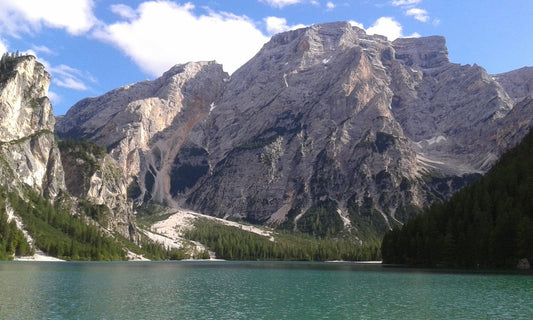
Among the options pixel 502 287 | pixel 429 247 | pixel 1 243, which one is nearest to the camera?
pixel 502 287

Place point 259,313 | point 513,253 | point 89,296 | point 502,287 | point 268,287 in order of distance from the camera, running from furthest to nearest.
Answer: point 513,253
point 268,287
point 502,287
point 89,296
point 259,313

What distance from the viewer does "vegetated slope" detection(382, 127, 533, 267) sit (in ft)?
391

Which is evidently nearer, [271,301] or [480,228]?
[271,301]

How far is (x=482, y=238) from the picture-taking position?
12494cm

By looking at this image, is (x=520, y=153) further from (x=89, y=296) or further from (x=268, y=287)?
(x=89, y=296)

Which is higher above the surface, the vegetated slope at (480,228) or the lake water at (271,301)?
the vegetated slope at (480,228)

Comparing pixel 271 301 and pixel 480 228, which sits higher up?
pixel 480 228

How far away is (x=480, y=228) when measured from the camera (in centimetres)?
12700

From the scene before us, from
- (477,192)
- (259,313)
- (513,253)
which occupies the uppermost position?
(477,192)

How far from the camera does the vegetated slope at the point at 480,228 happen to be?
11912 centimetres

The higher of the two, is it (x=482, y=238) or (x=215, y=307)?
(x=482, y=238)

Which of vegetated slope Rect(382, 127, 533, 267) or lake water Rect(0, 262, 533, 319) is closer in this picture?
lake water Rect(0, 262, 533, 319)

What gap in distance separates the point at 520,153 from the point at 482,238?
2895 inches

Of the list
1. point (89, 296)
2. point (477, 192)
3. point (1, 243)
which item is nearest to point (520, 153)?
point (477, 192)
